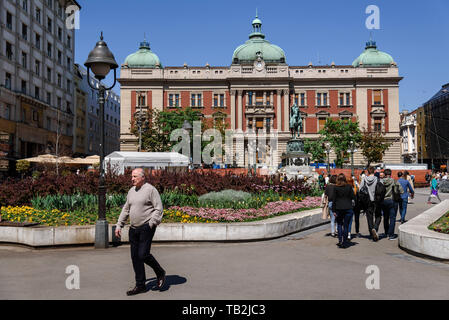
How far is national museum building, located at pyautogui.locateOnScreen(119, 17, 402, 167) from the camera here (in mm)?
66625

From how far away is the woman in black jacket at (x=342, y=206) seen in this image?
34.0 ft

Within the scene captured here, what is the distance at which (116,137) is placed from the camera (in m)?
88.5

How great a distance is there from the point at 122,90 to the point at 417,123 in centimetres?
6470

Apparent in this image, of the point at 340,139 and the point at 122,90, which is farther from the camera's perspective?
the point at 122,90

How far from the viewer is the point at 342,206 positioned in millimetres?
10312

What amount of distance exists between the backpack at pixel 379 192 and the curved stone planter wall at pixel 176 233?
2.52m

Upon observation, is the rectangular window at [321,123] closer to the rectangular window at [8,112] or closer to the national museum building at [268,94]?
the national museum building at [268,94]

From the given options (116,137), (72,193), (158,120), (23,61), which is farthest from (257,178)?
(116,137)

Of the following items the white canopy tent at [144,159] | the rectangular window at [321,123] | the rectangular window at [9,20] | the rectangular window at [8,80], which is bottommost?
the white canopy tent at [144,159]

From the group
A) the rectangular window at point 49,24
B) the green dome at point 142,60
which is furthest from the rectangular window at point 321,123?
the rectangular window at point 49,24

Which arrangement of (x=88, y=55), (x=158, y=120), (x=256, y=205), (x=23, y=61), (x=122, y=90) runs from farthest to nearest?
1. (x=122, y=90)
2. (x=158, y=120)
3. (x=23, y=61)
4. (x=256, y=205)
5. (x=88, y=55)

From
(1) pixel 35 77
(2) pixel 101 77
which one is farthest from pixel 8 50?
(2) pixel 101 77

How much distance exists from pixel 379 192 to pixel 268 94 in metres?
56.9

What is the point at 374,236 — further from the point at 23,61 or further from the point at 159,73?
the point at 159,73
